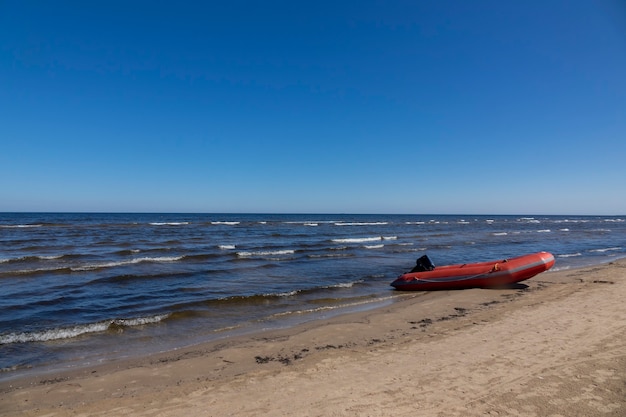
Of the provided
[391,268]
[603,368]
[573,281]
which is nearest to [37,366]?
[603,368]

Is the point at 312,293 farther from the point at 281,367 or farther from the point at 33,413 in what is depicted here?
the point at 33,413

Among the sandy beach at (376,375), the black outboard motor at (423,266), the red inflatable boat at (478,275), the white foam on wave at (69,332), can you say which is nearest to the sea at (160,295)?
the white foam on wave at (69,332)

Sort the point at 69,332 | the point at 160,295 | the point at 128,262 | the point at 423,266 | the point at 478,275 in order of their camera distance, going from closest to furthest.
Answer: the point at 69,332 → the point at 160,295 → the point at 478,275 → the point at 423,266 → the point at 128,262

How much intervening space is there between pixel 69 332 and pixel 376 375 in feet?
20.6

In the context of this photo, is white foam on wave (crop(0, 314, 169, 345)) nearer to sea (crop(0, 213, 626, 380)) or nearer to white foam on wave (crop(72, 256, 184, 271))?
sea (crop(0, 213, 626, 380))

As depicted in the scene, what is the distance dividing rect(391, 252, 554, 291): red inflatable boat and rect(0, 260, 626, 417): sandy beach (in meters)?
3.48

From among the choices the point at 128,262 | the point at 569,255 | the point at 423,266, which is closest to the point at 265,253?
the point at 128,262

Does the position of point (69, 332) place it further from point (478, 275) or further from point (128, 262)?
point (478, 275)

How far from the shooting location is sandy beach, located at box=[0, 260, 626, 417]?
399 centimetres

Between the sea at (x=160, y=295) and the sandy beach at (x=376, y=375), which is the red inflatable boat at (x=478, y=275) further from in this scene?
the sandy beach at (x=376, y=375)

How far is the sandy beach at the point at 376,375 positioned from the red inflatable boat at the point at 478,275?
348cm

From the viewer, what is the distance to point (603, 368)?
462cm

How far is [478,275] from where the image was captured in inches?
449

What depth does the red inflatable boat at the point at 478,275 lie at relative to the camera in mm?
11289
